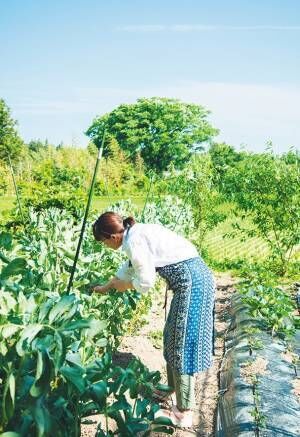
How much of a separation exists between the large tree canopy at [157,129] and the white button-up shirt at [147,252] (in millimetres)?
40377

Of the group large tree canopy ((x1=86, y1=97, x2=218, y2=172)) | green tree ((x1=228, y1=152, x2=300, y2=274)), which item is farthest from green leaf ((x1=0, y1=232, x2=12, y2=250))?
large tree canopy ((x1=86, y1=97, x2=218, y2=172))

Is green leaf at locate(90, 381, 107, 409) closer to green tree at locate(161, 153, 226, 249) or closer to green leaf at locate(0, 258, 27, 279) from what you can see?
green leaf at locate(0, 258, 27, 279)

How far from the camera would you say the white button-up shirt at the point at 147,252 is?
262 centimetres

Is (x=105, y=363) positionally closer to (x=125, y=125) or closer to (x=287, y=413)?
(x=287, y=413)

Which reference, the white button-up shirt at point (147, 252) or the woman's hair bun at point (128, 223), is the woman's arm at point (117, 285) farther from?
the woman's hair bun at point (128, 223)

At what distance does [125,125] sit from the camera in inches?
1726

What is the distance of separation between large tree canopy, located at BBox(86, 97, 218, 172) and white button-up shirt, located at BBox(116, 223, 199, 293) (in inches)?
1590

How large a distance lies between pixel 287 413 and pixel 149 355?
1.62m

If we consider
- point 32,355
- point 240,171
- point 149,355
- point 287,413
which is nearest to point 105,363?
point 32,355

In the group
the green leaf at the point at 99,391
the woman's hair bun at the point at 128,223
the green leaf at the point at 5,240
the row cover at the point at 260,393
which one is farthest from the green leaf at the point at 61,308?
the row cover at the point at 260,393

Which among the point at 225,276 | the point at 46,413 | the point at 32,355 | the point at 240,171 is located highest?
the point at 240,171

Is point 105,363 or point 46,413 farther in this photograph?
point 105,363

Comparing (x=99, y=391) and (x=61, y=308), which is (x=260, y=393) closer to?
(x=99, y=391)

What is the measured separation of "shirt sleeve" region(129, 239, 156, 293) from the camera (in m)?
2.62
